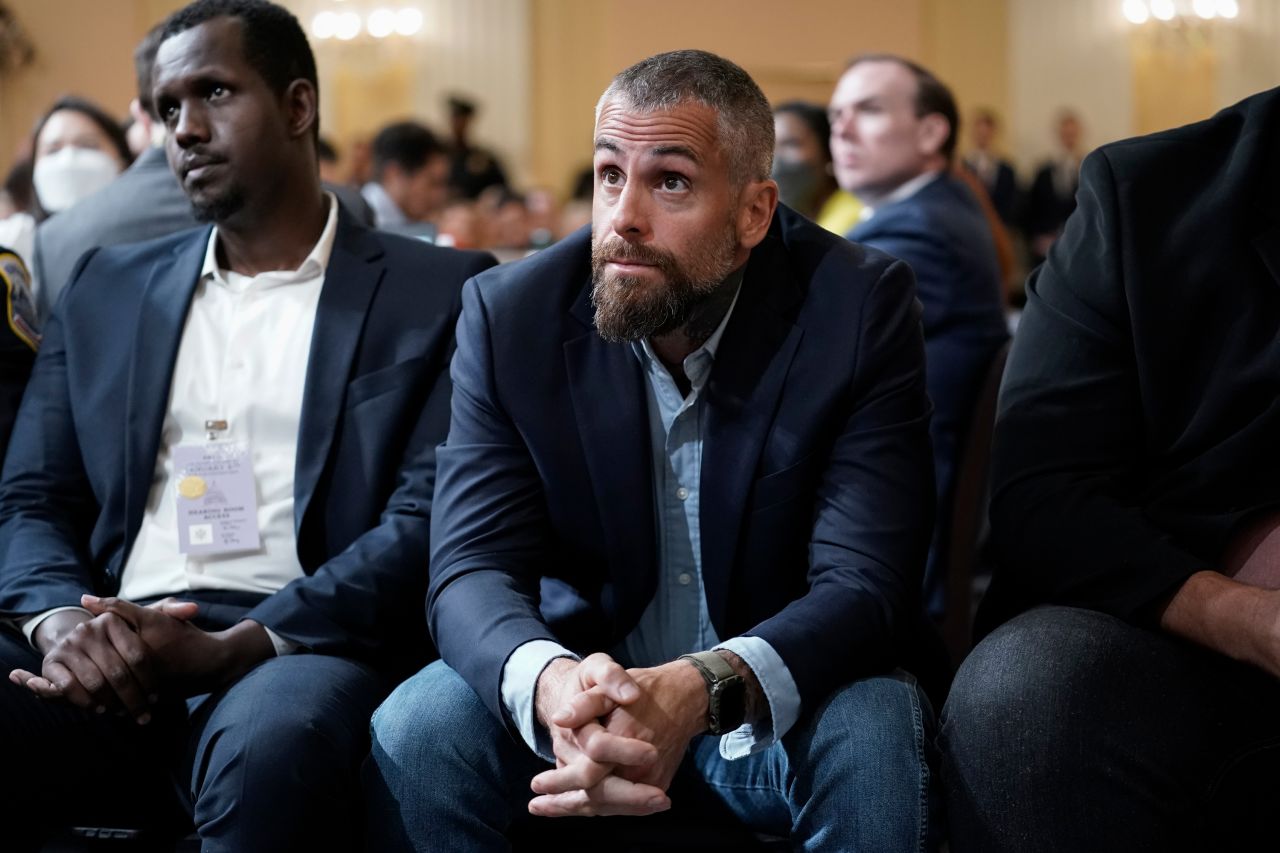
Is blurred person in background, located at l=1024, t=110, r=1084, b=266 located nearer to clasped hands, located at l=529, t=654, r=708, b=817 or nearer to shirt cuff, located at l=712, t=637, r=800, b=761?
shirt cuff, located at l=712, t=637, r=800, b=761

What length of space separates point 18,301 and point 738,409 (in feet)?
4.22

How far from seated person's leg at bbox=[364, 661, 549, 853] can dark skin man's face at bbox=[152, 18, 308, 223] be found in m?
0.96

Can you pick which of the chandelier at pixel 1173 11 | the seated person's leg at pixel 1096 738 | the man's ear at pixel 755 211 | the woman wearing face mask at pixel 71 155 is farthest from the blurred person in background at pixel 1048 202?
the seated person's leg at pixel 1096 738

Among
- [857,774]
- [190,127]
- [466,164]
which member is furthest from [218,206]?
[466,164]

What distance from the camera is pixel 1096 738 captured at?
151cm

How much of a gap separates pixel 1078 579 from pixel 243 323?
52.6 inches

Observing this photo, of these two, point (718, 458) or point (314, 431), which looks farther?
point (314, 431)

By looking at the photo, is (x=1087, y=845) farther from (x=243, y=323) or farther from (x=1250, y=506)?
(x=243, y=323)

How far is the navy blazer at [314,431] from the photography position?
202 centimetres

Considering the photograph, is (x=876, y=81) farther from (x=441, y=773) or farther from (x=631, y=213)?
(x=441, y=773)

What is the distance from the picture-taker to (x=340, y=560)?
2000mm

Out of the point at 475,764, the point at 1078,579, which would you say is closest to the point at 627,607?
the point at 475,764

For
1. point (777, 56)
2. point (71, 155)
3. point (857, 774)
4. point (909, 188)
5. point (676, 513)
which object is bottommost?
point (857, 774)

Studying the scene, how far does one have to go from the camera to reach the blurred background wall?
11.6 meters
